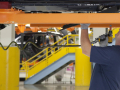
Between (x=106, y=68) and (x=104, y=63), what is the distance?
166 mm

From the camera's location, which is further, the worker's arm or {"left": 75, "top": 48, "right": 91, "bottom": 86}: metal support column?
{"left": 75, "top": 48, "right": 91, "bottom": 86}: metal support column

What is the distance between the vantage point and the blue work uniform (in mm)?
2506

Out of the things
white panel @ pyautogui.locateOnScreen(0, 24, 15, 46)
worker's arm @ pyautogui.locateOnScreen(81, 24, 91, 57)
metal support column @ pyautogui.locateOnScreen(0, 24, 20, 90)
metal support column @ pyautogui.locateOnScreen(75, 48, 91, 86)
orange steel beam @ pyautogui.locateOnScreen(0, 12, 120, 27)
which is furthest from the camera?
metal support column @ pyautogui.locateOnScreen(75, 48, 91, 86)

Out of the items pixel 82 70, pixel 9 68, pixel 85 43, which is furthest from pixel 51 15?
pixel 82 70

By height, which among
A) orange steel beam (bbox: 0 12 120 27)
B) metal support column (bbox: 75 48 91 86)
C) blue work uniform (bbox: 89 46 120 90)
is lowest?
metal support column (bbox: 75 48 91 86)

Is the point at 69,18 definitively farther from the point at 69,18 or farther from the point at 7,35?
the point at 7,35

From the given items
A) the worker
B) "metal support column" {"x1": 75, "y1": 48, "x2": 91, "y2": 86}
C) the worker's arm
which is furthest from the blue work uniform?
"metal support column" {"x1": 75, "y1": 48, "x2": 91, "y2": 86}

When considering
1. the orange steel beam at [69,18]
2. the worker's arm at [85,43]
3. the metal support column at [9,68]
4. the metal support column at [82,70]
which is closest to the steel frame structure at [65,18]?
the orange steel beam at [69,18]

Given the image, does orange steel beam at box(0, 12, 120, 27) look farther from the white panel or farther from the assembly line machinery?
the white panel

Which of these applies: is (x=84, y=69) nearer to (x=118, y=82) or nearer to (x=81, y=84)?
(x=81, y=84)

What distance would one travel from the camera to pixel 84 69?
8.65 m

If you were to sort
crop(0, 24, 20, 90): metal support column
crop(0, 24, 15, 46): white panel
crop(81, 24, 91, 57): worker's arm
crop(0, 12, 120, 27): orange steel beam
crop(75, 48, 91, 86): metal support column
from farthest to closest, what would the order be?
crop(75, 48, 91, 86): metal support column → crop(0, 24, 15, 46): white panel → crop(0, 24, 20, 90): metal support column → crop(81, 24, 91, 57): worker's arm → crop(0, 12, 120, 27): orange steel beam

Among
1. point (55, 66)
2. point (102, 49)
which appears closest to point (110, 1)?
point (102, 49)

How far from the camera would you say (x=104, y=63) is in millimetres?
2551
